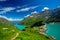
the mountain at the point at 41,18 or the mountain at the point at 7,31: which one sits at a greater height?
the mountain at the point at 41,18

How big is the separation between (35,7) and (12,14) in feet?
9.08

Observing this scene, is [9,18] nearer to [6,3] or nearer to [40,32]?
[6,3]

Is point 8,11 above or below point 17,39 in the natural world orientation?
above

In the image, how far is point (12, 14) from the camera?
21672mm

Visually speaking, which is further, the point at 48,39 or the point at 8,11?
the point at 8,11

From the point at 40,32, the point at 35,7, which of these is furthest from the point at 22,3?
the point at 40,32

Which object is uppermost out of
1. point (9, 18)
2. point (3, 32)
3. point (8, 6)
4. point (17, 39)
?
point (8, 6)

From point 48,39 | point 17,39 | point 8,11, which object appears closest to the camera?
point 17,39

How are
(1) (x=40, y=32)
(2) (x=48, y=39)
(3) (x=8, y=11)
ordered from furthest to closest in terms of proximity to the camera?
(3) (x=8, y=11), (1) (x=40, y=32), (2) (x=48, y=39)

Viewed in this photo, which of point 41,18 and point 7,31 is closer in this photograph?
point 7,31

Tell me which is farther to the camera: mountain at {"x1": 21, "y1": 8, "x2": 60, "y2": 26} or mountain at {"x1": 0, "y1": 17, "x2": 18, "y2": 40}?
mountain at {"x1": 21, "y1": 8, "x2": 60, "y2": 26}

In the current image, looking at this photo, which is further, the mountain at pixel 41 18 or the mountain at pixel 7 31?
the mountain at pixel 41 18

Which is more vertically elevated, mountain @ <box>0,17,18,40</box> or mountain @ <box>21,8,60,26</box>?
mountain @ <box>21,8,60,26</box>

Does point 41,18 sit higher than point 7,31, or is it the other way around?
point 41,18
